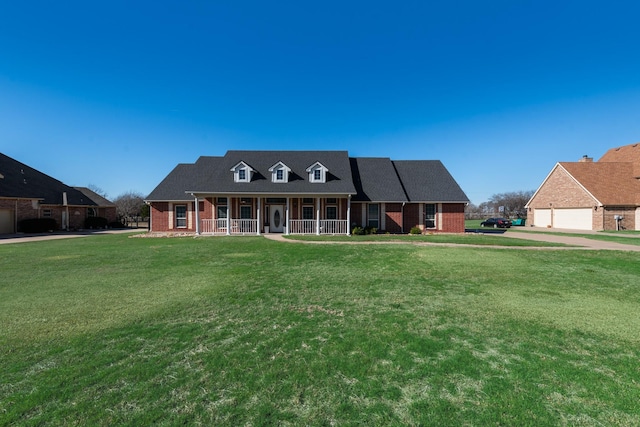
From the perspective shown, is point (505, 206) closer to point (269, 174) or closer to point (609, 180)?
point (609, 180)

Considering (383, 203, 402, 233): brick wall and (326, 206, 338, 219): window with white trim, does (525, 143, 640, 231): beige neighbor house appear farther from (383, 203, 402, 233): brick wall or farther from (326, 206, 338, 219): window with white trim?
(326, 206, 338, 219): window with white trim

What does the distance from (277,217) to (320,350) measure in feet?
57.5

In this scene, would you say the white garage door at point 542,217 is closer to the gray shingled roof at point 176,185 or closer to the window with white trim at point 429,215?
the window with white trim at point 429,215

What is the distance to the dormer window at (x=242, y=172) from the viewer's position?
66.4 feet

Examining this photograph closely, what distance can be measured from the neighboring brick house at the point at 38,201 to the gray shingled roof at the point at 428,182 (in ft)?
111

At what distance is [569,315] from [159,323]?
287 inches

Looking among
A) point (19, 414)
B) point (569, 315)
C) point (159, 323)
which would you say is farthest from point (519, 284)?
point (19, 414)

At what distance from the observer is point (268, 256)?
11086mm

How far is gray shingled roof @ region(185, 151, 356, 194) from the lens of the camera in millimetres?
→ 19297

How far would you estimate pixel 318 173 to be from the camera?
20531mm

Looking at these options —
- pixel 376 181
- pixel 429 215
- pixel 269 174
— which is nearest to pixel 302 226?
pixel 269 174

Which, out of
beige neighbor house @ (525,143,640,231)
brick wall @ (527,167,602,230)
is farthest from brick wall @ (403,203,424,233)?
brick wall @ (527,167,602,230)

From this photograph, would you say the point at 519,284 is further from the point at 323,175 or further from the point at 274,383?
the point at 323,175

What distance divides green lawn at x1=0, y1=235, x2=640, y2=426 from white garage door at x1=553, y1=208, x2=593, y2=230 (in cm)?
2529
